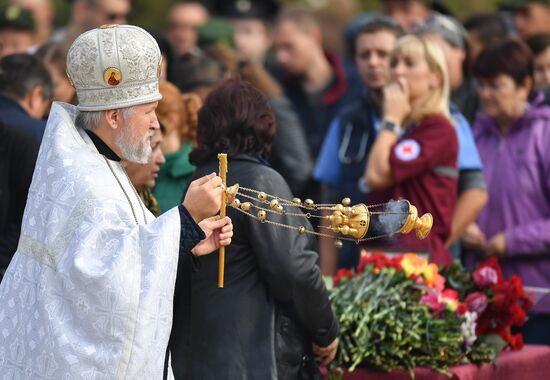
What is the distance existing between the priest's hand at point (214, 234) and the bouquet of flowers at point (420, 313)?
4.66 ft

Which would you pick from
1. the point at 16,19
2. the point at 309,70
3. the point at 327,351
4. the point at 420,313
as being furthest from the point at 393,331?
the point at 16,19

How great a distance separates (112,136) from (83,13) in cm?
531

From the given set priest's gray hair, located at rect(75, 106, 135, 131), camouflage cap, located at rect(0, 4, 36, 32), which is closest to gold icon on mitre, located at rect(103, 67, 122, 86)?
priest's gray hair, located at rect(75, 106, 135, 131)

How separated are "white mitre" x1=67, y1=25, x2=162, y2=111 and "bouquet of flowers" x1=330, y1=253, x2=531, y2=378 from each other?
1.95 metres

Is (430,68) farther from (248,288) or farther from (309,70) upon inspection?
(309,70)

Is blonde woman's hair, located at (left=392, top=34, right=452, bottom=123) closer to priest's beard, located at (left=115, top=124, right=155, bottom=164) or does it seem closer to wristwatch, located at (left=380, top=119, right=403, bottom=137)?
wristwatch, located at (left=380, top=119, right=403, bottom=137)

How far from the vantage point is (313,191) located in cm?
932

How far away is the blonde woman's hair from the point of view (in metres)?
7.60

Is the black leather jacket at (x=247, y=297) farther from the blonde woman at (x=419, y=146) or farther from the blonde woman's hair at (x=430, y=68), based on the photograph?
the blonde woman's hair at (x=430, y=68)

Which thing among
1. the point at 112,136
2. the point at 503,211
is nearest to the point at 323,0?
the point at 503,211

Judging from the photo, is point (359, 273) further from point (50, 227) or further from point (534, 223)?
point (50, 227)

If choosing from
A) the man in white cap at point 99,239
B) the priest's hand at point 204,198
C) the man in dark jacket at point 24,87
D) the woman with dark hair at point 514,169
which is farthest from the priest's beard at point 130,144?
the woman with dark hair at point 514,169

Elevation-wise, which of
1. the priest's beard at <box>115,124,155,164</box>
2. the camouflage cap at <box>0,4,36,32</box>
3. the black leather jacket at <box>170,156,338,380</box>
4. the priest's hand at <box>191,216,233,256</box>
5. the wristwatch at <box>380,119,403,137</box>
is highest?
the camouflage cap at <box>0,4,36,32</box>

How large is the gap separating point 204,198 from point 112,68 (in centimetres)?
62
